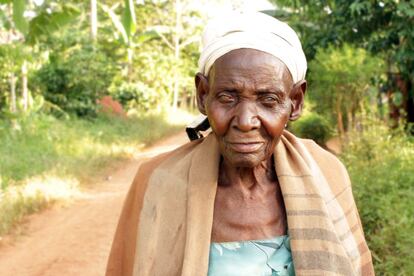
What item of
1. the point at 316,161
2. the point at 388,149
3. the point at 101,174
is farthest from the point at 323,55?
the point at 316,161

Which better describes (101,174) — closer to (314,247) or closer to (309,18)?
(309,18)

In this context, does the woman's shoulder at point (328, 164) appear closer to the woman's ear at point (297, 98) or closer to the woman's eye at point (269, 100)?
the woman's ear at point (297, 98)

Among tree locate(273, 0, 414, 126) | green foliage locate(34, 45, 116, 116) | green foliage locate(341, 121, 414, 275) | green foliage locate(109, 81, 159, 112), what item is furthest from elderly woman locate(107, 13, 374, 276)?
green foliage locate(109, 81, 159, 112)

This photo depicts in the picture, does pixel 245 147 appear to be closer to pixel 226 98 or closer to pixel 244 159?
pixel 244 159

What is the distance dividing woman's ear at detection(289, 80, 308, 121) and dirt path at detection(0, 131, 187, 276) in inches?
151

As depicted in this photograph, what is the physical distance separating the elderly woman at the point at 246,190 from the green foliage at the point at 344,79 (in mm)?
6818

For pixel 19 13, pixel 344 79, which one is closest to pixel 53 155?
pixel 19 13

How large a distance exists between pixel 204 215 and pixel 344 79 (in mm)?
7600

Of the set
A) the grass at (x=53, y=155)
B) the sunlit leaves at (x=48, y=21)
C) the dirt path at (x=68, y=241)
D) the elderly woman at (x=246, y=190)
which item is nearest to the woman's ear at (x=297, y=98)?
the elderly woman at (x=246, y=190)

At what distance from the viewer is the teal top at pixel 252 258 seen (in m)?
1.50

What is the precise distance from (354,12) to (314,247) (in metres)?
6.40

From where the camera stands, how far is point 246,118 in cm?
145

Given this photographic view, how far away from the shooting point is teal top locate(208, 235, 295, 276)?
1500 mm

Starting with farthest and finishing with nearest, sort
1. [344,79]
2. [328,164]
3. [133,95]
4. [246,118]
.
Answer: [133,95]
[344,79]
[328,164]
[246,118]
